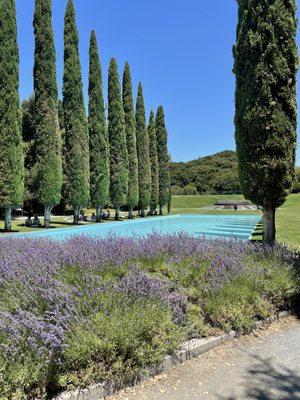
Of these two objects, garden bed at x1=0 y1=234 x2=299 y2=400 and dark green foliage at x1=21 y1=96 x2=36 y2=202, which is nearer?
garden bed at x1=0 y1=234 x2=299 y2=400

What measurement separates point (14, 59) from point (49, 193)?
6691mm

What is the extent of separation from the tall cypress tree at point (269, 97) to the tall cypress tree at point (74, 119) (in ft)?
53.3

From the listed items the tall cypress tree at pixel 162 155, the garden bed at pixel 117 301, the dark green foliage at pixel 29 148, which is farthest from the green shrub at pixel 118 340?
the tall cypress tree at pixel 162 155

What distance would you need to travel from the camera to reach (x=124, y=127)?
28062 mm

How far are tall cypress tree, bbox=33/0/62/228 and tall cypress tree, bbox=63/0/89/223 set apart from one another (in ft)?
7.21

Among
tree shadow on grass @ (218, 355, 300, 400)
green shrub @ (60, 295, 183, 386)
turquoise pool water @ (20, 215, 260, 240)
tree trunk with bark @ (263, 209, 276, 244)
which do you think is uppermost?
tree trunk with bark @ (263, 209, 276, 244)

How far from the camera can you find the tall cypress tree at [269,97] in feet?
24.2

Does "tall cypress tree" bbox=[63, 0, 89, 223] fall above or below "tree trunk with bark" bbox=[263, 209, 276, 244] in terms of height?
above

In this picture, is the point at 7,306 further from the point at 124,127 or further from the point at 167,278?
the point at 124,127

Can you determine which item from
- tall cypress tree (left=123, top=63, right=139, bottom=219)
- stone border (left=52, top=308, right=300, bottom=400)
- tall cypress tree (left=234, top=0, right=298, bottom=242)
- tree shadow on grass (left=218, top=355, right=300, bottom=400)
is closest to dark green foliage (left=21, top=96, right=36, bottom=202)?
tall cypress tree (left=123, top=63, right=139, bottom=219)

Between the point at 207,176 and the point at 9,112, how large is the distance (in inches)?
2444

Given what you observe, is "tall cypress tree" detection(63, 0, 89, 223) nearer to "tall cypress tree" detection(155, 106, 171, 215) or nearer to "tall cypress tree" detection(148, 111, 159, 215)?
"tall cypress tree" detection(148, 111, 159, 215)

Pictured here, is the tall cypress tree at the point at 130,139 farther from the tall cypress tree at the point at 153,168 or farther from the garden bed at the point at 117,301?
the garden bed at the point at 117,301

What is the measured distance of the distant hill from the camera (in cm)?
7038
